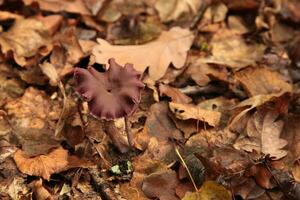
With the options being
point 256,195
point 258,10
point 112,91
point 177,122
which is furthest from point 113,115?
point 258,10

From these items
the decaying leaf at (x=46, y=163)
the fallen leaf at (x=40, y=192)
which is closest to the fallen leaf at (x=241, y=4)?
the decaying leaf at (x=46, y=163)

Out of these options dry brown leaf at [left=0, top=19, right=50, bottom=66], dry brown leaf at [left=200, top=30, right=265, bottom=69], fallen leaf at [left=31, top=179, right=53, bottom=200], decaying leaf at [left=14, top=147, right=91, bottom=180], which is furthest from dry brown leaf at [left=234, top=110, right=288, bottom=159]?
dry brown leaf at [left=0, top=19, right=50, bottom=66]

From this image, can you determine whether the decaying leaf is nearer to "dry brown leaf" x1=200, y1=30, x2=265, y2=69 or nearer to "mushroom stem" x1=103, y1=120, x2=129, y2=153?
"mushroom stem" x1=103, y1=120, x2=129, y2=153

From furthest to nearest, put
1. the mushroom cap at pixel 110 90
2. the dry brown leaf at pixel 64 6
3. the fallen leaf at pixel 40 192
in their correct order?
the dry brown leaf at pixel 64 6 < the fallen leaf at pixel 40 192 < the mushroom cap at pixel 110 90

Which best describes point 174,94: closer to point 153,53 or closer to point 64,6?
point 153,53

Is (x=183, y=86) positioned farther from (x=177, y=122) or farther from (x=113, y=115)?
(x=113, y=115)

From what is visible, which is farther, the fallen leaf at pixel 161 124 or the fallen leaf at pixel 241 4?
the fallen leaf at pixel 241 4

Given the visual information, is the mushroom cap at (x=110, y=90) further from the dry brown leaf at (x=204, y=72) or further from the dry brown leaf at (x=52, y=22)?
the dry brown leaf at (x=52, y=22)

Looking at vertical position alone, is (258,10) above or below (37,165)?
above
